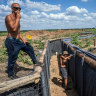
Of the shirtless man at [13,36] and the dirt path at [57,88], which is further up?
the shirtless man at [13,36]

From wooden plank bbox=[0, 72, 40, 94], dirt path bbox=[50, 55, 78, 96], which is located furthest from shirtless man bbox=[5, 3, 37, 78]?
dirt path bbox=[50, 55, 78, 96]

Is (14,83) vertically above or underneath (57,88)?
above

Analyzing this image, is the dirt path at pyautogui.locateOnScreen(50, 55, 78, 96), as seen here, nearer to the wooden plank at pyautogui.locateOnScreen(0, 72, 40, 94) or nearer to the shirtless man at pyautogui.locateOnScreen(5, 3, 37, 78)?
the shirtless man at pyautogui.locateOnScreen(5, 3, 37, 78)

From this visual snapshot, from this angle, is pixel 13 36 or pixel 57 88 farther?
pixel 57 88

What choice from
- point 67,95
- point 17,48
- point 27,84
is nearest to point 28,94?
point 27,84

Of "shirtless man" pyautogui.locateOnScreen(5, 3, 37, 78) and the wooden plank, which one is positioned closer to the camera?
the wooden plank

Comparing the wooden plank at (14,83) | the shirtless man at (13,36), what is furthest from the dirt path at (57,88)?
the wooden plank at (14,83)

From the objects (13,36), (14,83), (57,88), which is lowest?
(57,88)

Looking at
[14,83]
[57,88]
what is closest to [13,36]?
[14,83]

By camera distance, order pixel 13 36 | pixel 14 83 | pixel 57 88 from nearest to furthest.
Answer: pixel 14 83 → pixel 13 36 → pixel 57 88

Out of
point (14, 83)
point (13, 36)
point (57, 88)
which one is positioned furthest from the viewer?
point (57, 88)

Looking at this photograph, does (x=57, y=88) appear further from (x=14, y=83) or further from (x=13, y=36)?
(x=14, y=83)

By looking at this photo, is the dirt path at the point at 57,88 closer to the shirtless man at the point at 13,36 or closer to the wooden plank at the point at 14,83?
the shirtless man at the point at 13,36

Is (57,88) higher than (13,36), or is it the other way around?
(13,36)
